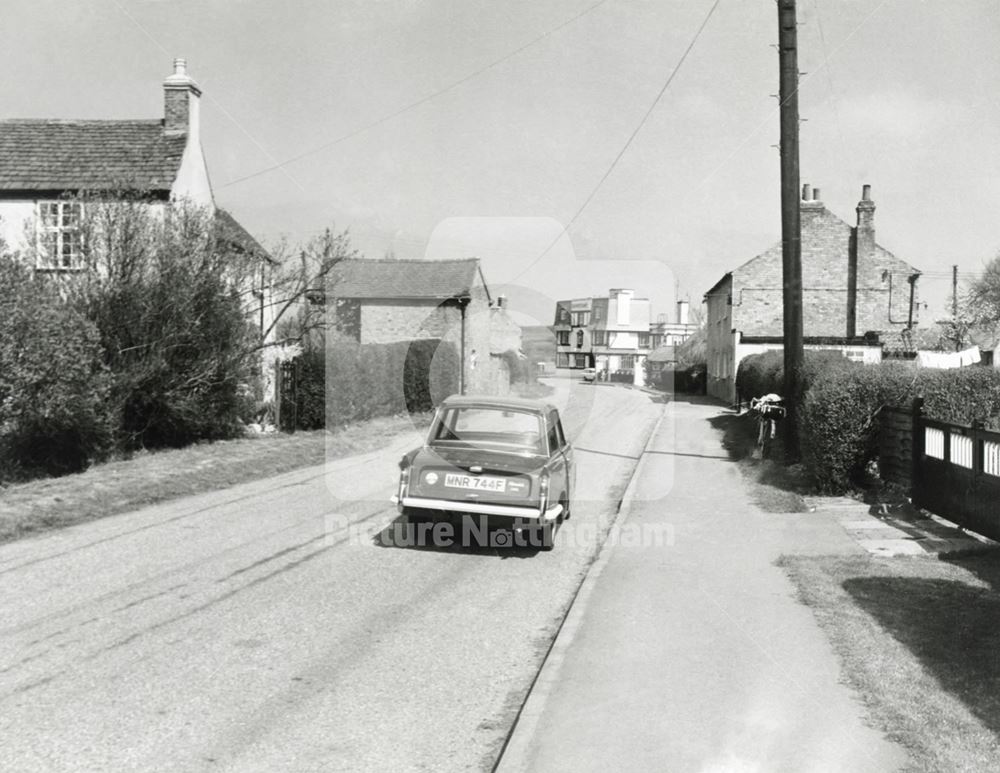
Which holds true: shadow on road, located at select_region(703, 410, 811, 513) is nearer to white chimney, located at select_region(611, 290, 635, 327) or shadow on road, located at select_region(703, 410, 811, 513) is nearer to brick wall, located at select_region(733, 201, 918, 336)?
brick wall, located at select_region(733, 201, 918, 336)

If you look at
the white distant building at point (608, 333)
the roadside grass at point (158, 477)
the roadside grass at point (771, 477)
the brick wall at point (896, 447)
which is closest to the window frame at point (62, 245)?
the roadside grass at point (158, 477)

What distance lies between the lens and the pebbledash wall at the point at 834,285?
43.4m

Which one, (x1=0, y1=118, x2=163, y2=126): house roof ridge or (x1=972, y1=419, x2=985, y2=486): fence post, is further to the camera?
(x1=0, y1=118, x2=163, y2=126): house roof ridge

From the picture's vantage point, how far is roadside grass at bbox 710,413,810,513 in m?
13.6

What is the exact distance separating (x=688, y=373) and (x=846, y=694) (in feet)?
178

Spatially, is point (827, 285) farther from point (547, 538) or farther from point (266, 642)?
point (266, 642)

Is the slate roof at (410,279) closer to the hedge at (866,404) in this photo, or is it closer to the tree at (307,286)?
the tree at (307,286)

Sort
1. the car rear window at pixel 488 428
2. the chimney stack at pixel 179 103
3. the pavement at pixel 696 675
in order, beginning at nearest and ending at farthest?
the pavement at pixel 696 675 → the car rear window at pixel 488 428 → the chimney stack at pixel 179 103

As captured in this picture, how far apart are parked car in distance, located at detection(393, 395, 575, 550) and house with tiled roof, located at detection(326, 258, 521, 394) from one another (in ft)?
95.8

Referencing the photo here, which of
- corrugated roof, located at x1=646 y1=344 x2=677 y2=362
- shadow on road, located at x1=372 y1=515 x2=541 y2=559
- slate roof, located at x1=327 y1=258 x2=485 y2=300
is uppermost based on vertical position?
slate roof, located at x1=327 y1=258 x2=485 y2=300

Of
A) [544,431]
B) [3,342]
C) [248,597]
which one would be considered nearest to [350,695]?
[248,597]

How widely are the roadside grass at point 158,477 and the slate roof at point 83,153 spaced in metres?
6.48

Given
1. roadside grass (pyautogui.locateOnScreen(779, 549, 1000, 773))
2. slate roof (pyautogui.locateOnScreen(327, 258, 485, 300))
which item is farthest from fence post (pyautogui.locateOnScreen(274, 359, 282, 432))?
slate roof (pyautogui.locateOnScreen(327, 258, 485, 300))

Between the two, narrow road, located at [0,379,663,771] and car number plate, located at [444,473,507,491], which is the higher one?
car number plate, located at [444,473,507,491]
